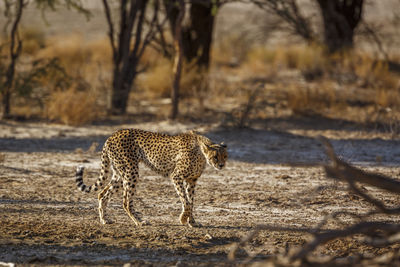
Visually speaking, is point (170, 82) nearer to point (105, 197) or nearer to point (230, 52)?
point (230, 52)

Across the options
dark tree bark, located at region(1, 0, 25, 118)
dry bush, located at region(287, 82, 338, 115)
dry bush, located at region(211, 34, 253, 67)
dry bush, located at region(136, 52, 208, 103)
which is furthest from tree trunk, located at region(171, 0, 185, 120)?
dry bush, located at region(211, 34, 253, 67)

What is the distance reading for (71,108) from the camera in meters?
12.9

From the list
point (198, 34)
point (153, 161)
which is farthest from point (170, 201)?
point (198, 34)

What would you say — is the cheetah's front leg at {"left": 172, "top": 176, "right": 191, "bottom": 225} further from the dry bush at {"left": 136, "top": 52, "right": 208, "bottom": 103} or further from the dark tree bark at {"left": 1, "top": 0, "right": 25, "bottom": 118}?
the dry bush at {"left": 136, "top": 52, "right": 208, "bottom": 103}

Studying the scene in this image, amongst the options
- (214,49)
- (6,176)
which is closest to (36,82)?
(6,176)

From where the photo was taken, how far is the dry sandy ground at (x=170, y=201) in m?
5.96

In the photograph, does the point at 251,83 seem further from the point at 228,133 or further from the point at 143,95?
the point at 228,133

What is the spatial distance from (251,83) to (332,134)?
5.65 meters

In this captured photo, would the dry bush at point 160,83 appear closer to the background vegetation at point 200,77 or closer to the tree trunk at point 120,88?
the background vegetation at point 200,77

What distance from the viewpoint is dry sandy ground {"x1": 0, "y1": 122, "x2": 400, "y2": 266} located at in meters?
5.96

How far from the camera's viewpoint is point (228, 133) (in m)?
12.3

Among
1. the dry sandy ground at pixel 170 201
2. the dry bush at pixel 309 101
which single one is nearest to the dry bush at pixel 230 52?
the dry bush at pixel 309 101

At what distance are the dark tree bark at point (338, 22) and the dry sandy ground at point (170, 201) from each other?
6.09 meters

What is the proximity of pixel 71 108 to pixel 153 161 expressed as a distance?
20.3 feet
